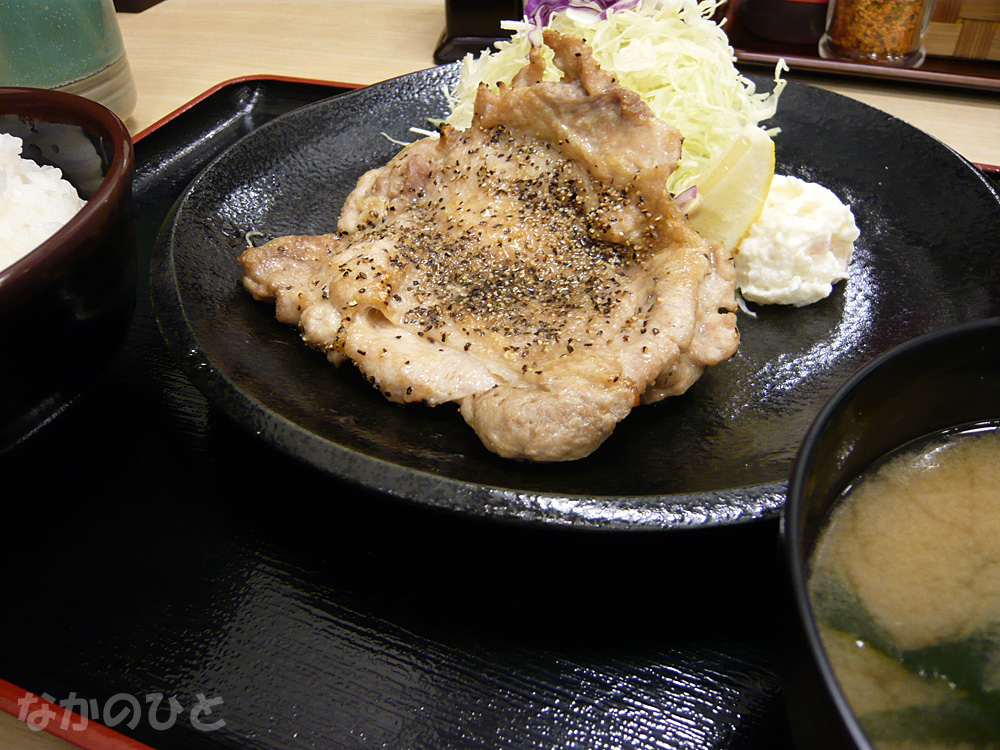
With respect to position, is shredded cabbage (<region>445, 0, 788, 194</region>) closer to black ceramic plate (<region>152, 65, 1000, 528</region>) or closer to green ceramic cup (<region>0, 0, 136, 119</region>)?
black ceramic plate (<region>152, 65, 1000, 528</region>)

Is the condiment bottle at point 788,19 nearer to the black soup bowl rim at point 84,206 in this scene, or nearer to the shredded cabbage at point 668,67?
the shredded cabbage at point 668,67

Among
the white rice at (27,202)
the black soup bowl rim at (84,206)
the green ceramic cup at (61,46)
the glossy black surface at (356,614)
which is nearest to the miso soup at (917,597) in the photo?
the glossy black surface at (356,614)

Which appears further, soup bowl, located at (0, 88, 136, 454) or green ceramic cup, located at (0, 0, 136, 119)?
green ceramic cup, located at (0, 0, 136, 119)

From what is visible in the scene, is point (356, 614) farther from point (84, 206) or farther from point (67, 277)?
point (84, 206)

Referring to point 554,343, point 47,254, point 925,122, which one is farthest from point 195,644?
point 925,122

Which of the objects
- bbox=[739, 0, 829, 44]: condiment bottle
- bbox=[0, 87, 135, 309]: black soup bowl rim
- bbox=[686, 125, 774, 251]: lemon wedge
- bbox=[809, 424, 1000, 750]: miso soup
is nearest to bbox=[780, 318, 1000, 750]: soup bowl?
bbox=[809, 424, 1000, 750]: miso soup

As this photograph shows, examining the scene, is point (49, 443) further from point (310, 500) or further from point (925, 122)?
point (925, 122)
